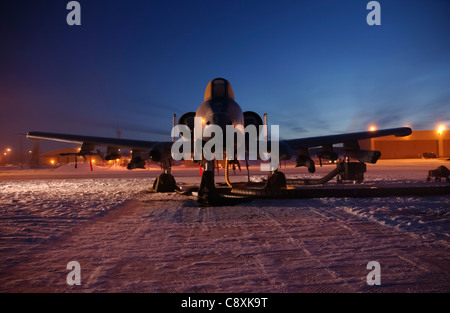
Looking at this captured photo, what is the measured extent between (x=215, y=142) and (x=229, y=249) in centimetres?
525

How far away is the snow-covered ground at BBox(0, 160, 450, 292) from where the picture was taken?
3.29 m

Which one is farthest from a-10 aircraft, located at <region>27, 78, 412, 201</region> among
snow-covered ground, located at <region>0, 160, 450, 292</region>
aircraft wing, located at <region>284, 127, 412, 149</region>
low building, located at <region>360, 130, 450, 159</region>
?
low building, located at <region>360, 130, 450, 159</region>

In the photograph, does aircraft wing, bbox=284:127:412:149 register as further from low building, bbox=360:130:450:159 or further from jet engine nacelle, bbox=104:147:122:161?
low building, bbox=360:130:450:159

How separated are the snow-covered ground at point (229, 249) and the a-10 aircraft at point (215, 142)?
285cm

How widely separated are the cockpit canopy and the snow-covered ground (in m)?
4.88

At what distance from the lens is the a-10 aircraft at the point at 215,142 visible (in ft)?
32.2

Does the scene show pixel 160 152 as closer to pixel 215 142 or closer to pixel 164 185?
pixel 164 185

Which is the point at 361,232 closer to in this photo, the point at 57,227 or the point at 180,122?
the point at 57,227

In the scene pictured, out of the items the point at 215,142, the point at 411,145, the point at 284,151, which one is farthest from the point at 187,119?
the point at 411,145

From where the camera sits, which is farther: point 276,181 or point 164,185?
point 164,185

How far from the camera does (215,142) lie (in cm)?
932

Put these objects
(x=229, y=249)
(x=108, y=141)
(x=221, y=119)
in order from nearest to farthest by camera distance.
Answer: (x=229, y=249) → (x=221, y=119) → (x=108, y=141)

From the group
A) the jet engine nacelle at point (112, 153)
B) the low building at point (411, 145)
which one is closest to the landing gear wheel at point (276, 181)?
the jet engine nacelle at point (112, 153)
